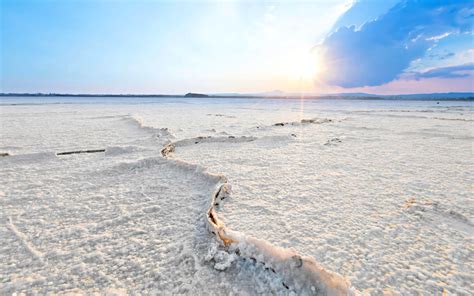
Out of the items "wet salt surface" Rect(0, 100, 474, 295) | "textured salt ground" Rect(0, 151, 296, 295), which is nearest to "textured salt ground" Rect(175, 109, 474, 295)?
"wet salt surface" Rect(0, 100, 474, 295)

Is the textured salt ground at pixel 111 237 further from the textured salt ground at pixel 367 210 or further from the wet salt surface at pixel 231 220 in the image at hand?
the textured salt ground at pixel 367 210

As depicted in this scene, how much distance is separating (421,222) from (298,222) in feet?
3.38

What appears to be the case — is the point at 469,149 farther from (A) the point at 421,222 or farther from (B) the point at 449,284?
(B) the point at 449,284

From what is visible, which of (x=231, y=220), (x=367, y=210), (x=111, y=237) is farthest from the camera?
(x=367, y=210)

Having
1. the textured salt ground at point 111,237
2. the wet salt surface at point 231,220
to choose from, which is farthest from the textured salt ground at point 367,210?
the textured salt ground at point 111,237

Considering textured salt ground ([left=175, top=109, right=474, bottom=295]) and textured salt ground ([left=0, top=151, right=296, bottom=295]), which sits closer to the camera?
textured salt ground ([left=0, top=151, right=296, bottom=295])

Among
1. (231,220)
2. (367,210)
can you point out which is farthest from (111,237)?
(367,210)

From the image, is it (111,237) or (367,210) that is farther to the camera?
(367,210)

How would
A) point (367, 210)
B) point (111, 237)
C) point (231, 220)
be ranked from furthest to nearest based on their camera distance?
point (367, 210) → point (231, 220) → point (111, 237)

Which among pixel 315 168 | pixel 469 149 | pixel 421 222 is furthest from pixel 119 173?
pixel 469 149

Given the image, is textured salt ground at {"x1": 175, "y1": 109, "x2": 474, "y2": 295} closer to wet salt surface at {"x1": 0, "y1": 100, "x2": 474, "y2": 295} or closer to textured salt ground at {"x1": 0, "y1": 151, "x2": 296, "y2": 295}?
wet salt surface at {"x1": 0, "y1": 100, "x2": 474, "y2": 295}

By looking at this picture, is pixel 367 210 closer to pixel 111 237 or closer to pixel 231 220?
pixel 231 220

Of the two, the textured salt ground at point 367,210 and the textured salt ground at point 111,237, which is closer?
the textured salt ground at point 111,237

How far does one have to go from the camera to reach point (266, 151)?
16.3 feet
